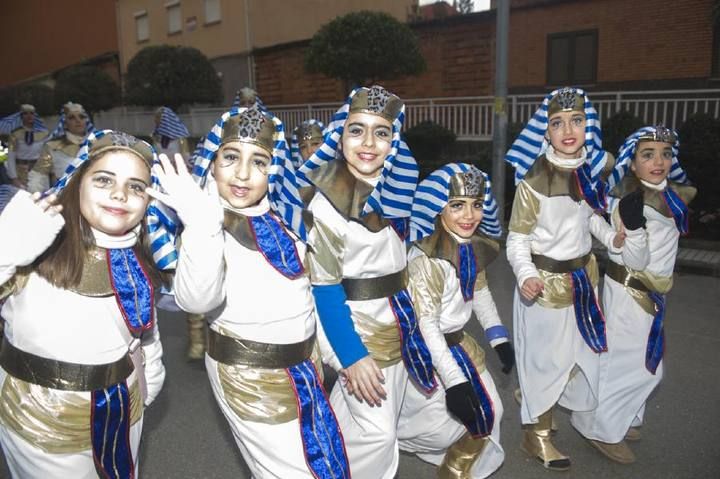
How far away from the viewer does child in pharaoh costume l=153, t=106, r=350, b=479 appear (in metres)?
2.28

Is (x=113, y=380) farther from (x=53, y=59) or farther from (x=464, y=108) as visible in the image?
(x=53, y=59)

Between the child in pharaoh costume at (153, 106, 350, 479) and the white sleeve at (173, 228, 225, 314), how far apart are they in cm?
13

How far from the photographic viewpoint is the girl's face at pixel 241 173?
2322 millimetres

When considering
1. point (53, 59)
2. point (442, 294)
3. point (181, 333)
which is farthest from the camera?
point (53, 59)

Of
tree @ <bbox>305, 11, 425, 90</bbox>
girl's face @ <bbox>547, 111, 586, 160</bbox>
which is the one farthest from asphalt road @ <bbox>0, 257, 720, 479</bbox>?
tree @ <bbox>305, 11, 425, 90</bbox>

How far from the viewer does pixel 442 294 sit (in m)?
3.01

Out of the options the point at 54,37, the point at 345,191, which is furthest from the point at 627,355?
the point at 54,37

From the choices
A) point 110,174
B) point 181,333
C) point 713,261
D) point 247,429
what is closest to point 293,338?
point 247,429

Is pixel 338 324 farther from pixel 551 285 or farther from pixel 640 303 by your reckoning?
pixel 640 303

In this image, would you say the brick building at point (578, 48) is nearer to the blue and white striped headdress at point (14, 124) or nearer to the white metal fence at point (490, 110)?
the white metal fence at point (490, 110)

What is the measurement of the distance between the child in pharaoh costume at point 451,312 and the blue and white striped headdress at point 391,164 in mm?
270

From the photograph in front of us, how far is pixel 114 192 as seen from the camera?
2188 millimetres

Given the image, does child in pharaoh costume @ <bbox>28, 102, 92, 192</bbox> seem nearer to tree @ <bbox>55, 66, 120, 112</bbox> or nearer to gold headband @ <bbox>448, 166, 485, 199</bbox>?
gold headband @ <bbox>448, 166, 485, 199</bbox>

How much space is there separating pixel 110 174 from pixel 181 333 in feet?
13.2
